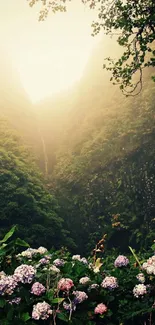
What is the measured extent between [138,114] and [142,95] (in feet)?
5.23

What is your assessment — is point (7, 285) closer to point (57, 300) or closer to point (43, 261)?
point (57, 300)

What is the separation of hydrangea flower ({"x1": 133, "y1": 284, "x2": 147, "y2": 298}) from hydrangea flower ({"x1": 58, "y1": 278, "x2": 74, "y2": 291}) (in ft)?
2.22

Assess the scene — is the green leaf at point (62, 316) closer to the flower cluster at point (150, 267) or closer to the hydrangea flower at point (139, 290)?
the hydrangea flower at point (139, 290)

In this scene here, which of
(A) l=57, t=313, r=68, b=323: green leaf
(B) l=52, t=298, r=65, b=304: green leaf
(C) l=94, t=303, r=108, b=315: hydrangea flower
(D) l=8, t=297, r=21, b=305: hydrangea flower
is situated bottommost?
(A) l=57, t=313, r=68, b=323: green leaf

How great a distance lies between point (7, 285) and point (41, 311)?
1.39ft

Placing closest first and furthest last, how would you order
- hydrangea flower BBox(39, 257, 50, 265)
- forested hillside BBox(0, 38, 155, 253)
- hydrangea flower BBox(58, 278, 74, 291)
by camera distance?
1. hydrangea flower BBox(58, 278, 74, 291)
2. hydrangea flower BBox(39, 257, 50, 265)
3. forested hillside BBox(0, 38, 155, 253)

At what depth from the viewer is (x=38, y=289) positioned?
3289 mm

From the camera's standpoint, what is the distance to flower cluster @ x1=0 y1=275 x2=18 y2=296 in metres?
3.22

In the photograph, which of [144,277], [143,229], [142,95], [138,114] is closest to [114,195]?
[143,229]

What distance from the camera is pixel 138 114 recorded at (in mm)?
15977

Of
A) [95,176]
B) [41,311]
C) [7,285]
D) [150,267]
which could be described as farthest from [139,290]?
[95,176]

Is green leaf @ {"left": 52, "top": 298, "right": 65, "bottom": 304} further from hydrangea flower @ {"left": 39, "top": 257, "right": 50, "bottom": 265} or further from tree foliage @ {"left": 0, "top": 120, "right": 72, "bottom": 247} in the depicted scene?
tree foliage @ {"left": 0, "top": 120, "right": 72, "bottom": 247}

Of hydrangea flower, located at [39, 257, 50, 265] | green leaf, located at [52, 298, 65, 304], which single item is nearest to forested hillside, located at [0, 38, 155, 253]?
hydrangea flower, located at [39, 257, 50, 265]

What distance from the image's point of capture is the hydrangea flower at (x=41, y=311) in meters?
3.08
